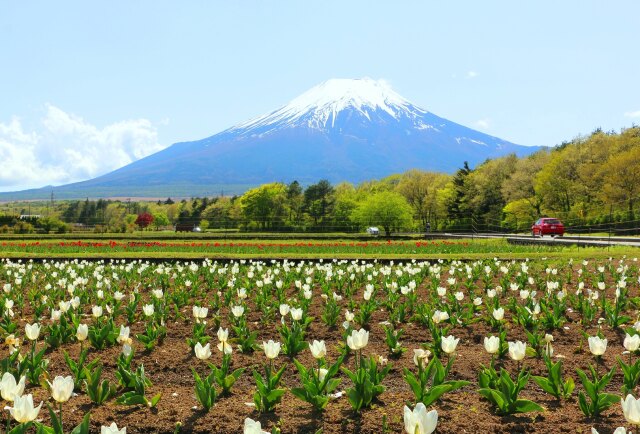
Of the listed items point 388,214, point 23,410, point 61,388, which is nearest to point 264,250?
point 61,388

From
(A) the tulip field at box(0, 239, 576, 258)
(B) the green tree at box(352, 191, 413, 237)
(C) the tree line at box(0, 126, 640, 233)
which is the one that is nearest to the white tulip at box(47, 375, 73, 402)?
(A) the tulip field at box(0, 239, 576, 258)

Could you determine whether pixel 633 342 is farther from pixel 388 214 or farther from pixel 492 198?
pixel 492 198

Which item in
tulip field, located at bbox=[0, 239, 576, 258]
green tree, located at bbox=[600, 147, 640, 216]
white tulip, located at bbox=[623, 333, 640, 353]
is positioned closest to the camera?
white tulip, located at bbox=[623, 333, 640, 353]

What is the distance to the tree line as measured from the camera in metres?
48.7

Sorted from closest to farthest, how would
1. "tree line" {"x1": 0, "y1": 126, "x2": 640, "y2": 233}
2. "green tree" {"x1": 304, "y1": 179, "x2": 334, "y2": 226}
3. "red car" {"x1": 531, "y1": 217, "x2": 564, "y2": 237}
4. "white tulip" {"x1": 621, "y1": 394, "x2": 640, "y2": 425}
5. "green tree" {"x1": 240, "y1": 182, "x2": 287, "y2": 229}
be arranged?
"white tulip" {"x1": 621, "y1": 394, "x2": 640, "y2": 425} → "red car" {"x1": 531, "y1": 217, "x2": 564, "y2": 237} → "tree line" {"x1": 0, "y1": 126, "x2": 640, "y2": 233} → "green tree" {"x1": 304, "y1": 179, "x2": 334, "y2": 226} → "green tree" {"x1": 240, "y1": 182, "x2": 287, "y2": 229}

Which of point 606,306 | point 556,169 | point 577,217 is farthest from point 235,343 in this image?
point 556,169

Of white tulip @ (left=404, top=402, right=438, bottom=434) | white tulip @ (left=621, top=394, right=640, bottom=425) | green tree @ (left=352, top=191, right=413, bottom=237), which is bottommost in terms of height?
white tulip @ (left=621, top=394, right=640, bottom=425)

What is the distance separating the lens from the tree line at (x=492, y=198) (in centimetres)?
4866

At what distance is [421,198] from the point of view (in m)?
92.2

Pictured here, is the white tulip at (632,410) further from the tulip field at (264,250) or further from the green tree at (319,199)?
the green tree at (319,199)

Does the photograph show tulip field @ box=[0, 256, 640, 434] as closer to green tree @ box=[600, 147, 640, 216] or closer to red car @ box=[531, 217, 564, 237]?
red car @ box=[531, 217, 564, 237]

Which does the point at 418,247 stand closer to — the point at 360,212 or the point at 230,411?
the point at 230,411

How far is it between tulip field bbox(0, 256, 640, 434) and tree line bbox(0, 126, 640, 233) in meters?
28.6

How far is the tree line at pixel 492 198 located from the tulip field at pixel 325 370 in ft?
93.7
